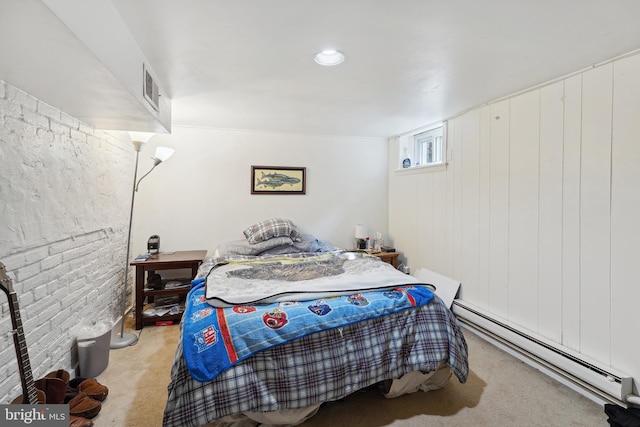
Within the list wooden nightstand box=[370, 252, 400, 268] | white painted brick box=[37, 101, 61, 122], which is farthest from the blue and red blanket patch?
wooden nightstand box=[370, 252, 400, 268]

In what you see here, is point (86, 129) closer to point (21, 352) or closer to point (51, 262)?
point (51, 262)

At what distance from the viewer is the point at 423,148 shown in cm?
386

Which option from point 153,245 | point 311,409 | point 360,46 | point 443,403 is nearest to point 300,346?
point 311,409

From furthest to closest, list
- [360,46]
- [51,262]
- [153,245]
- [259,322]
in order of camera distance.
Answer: [153,245]
[51,262]
[360,46]
[259,322]

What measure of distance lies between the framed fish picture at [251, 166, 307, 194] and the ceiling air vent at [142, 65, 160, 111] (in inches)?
68.6

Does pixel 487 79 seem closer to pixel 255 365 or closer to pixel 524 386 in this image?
pixel 524 386

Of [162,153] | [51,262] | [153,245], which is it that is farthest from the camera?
[153,245]

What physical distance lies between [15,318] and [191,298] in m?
0.85

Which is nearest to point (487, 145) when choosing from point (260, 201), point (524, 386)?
point (524, 386)

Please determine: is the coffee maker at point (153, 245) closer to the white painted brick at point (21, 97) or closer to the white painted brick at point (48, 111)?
the white painted brick at point (48, 111)

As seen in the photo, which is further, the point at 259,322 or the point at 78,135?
the point at 78,135

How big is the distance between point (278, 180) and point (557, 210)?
285 cm

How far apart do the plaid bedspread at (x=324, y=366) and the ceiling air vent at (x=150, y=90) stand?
4.89ft

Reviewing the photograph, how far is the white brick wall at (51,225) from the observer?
1.48 meters
